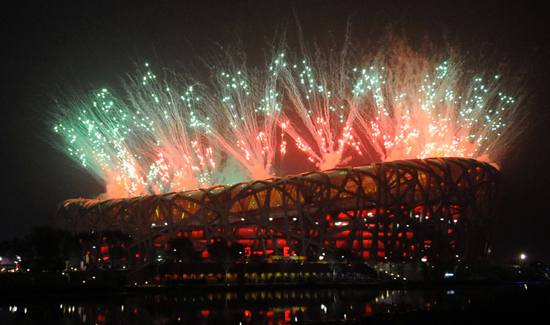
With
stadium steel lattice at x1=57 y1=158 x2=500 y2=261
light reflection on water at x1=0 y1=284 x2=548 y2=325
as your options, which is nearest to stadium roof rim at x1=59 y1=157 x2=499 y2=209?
stadium steel lattice at x1=57 y1=158 x2=500 y2=261

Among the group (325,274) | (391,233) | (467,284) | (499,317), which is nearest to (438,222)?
(391,233)

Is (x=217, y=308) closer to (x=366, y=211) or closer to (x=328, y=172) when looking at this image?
(x=328, y=172)

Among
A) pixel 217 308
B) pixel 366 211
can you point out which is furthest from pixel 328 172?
pixel 217 308

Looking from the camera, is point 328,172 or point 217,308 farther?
point 328,172

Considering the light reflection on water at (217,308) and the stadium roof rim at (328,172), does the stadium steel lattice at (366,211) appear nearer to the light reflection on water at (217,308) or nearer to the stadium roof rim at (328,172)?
the stadium roof rim at (328,172)

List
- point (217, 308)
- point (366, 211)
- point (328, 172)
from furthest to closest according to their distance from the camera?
point (328, 172)
point (366, 211)
point (217, 308)

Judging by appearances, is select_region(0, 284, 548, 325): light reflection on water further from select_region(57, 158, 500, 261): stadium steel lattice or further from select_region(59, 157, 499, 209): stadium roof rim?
select_region(59, 157, 499, 209): stadium roof rim
